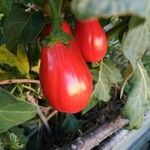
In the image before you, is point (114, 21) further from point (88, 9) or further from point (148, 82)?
point (88, 9)

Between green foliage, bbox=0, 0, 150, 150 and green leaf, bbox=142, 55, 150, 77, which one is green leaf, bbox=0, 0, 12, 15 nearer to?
green foliage, bbox=0, 0, 150, 150

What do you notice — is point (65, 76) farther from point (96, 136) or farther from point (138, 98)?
point (96, 136)

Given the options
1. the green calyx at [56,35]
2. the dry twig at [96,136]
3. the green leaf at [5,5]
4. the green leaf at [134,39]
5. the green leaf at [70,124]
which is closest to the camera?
the green leaf at [134,39]

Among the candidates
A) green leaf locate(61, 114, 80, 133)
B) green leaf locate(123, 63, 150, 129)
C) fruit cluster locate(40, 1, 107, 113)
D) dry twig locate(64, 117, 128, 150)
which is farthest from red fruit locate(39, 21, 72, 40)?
green leaf locate(61, 114, 80, 133)

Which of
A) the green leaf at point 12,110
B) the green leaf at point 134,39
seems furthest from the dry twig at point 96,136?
the green leaf at point 134,39

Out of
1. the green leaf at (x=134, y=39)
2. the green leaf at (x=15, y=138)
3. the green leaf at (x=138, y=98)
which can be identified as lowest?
the green leaf at (x=15, y=138)

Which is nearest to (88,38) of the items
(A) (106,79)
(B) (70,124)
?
(A) (106,79)

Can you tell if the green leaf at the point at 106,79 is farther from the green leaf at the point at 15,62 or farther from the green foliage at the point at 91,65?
the green leaf at the point at 15,62
